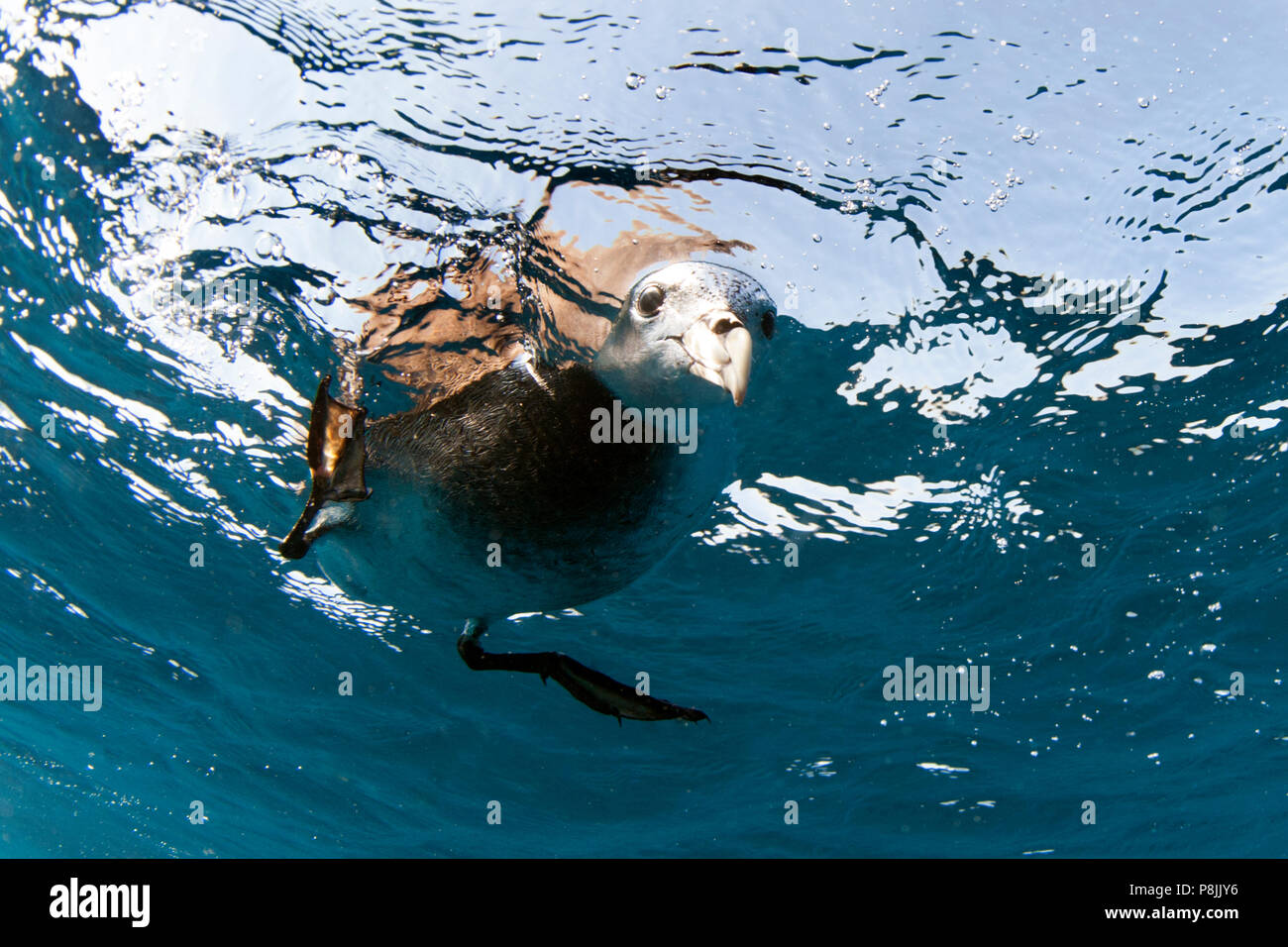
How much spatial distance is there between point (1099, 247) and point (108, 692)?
20.7m

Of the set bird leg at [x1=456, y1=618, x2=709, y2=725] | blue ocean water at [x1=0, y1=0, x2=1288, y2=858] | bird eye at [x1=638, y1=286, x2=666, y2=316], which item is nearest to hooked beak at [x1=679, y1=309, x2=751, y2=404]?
bird eye at [x1=638, y1=286, x2=666, y2=316]

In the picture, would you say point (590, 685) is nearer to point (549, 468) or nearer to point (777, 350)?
point (549, 468)

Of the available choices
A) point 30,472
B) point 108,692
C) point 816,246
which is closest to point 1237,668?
point 816,246

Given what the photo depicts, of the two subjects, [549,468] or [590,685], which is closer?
[549,468]

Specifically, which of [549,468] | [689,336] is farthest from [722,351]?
[549,468]

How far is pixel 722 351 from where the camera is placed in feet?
9.34

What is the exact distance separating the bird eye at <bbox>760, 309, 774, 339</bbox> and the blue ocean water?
1.58 metres

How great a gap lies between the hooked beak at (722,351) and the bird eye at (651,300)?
0.96 feet

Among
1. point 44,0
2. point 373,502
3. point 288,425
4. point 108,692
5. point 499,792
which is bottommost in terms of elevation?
point 499,792

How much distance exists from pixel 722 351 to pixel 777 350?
11.7 feet
